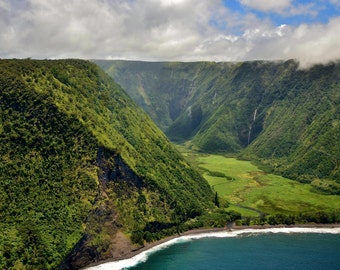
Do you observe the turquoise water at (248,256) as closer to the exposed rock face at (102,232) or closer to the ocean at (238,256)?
the ocean at (238,256)

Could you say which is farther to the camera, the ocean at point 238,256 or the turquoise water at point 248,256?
the turquoise water at point 248,256

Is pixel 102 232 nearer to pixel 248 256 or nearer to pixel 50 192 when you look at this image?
pixel 50 192

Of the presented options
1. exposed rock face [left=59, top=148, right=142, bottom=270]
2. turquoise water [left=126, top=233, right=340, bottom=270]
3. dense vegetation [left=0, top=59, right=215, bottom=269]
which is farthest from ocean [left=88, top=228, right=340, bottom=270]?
dense vegetation [left=0, top=59, right=215, bottom=269]

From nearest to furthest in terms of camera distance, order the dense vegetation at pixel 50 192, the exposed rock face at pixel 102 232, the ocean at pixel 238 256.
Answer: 1. the dense vegetation at pixel 50 192
2. the exposed rock face at pixel 102 232
3. the ocean at pixel 238 256

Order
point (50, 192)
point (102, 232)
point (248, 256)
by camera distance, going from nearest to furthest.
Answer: point (50, 192) < point (102, 232) < point (248, 256)

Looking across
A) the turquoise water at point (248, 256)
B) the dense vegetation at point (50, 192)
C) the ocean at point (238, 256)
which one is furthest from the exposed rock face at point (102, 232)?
the turquoise water at point (248, 256)

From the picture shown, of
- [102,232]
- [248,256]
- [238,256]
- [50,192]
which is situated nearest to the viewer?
[50,192]

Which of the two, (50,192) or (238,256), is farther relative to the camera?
(238,256)

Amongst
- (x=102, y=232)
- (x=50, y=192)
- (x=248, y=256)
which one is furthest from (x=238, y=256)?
(x=50, y=192)

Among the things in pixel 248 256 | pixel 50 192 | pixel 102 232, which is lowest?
pixel 248 256

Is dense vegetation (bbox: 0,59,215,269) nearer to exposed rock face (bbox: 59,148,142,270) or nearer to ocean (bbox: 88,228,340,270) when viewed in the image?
exposed rock face (bbox: 59,148,142,270)
